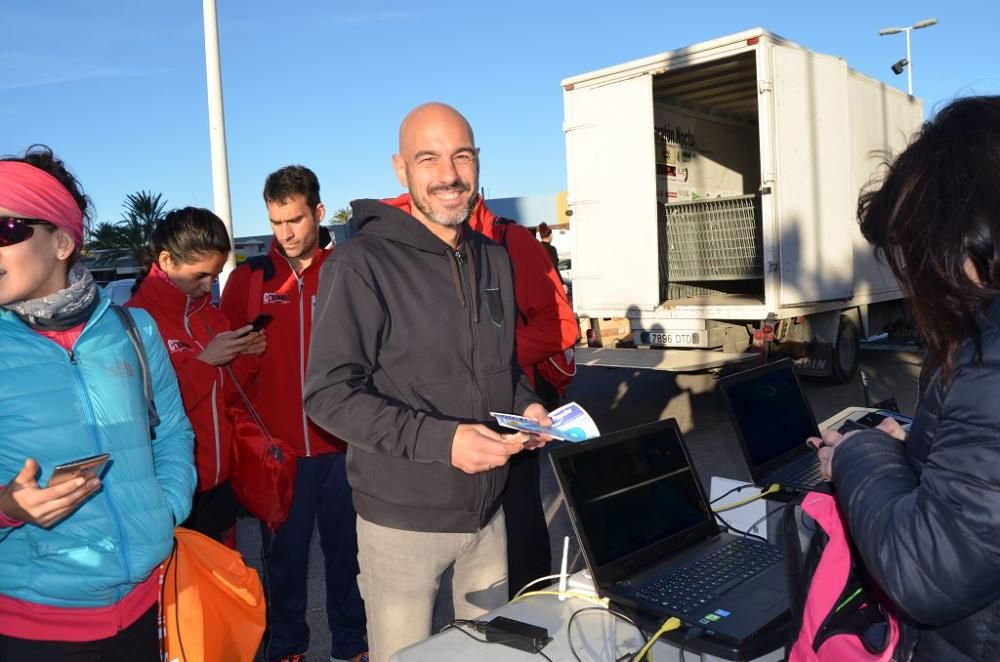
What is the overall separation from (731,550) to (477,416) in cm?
78

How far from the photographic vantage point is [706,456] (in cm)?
641

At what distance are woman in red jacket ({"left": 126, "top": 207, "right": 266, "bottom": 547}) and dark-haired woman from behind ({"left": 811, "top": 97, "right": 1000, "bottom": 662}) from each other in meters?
2.26

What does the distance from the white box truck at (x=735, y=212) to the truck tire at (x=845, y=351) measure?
0.08 ft

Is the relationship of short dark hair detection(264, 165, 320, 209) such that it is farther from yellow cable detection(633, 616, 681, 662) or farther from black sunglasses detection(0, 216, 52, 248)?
yellow cable detection(633, 616, 681, 662)

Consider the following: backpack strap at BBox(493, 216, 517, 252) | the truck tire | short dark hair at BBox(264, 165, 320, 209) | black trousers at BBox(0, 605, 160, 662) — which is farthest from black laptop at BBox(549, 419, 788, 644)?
the truck tire

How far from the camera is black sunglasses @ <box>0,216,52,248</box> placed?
64.3 inches

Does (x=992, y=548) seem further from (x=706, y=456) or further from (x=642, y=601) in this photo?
(x=706, y=456)

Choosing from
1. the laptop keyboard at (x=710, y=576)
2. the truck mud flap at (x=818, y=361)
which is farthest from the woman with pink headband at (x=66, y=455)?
the truck mud flap at (x=818, y=361)

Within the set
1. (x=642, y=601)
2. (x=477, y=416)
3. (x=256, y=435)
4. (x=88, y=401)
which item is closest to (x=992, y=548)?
(x=642, y=601)

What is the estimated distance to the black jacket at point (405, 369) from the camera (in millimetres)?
1895

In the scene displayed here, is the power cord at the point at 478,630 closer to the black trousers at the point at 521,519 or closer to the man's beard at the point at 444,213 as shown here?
the black trousers at the point at 521,519

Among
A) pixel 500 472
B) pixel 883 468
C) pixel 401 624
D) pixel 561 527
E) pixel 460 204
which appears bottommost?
pixel 561 527

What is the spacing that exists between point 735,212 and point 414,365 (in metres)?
6.80

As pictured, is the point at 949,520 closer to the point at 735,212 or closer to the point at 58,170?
the point at 58,170
